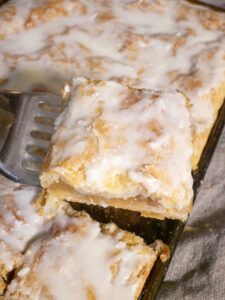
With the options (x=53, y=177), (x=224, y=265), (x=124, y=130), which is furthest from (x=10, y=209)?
(x=224, y=265)

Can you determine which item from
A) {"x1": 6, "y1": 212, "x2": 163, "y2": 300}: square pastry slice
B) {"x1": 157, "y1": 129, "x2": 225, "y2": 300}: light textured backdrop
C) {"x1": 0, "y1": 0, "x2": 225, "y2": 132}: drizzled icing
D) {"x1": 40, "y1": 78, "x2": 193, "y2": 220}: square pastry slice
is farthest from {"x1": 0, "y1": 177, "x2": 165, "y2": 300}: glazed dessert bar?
{"x1": 0, "y1": 0, "x2": 225, "y2": 132}: drizzled icing

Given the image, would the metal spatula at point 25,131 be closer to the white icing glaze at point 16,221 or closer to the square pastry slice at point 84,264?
the white icing glaze at point 16,221

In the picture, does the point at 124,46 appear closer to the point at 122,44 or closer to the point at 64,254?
the point at 122,44

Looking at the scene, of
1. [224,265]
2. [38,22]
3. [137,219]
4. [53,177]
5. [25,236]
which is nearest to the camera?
[53,177]

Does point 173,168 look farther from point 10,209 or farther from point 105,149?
point 10,209

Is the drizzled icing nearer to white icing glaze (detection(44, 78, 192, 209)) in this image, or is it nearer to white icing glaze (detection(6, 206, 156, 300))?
white icing glaze (detection(44, 78, 192, 209))

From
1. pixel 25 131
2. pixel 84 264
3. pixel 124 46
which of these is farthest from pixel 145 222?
pixel 124 46

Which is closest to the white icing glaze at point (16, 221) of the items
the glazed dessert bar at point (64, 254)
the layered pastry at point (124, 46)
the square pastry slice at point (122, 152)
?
the glazed dessert bar at point (64, 254)
